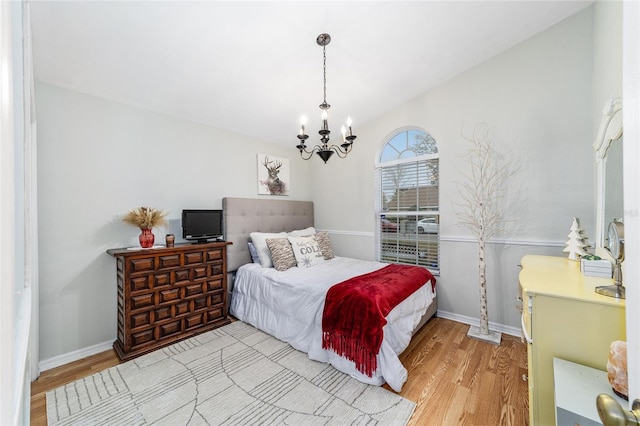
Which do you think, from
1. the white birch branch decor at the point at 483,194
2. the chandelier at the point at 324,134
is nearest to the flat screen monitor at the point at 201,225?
the chandelier at the point at 324,134

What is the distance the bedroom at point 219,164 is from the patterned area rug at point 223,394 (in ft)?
2.27

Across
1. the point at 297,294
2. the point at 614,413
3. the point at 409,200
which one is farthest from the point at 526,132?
the point at 614,413

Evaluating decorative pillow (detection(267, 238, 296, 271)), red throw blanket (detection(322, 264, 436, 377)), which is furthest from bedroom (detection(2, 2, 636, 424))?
red throw blanket (detection(322, 264, 436, 377))

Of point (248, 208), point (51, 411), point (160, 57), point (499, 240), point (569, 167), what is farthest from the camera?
point (248, 208)

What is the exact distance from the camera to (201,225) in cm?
297

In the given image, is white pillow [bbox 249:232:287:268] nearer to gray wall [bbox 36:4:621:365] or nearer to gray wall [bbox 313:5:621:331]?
gray wall [bbox 36:4:621:365]

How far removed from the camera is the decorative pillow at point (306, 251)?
3201 mm

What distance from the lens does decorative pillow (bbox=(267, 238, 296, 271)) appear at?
10.0ft

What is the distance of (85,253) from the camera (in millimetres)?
2365

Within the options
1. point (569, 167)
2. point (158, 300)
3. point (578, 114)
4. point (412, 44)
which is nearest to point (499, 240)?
point (569, 167)

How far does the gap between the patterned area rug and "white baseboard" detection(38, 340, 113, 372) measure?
418 millimetres

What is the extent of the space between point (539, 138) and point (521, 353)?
6.82ft

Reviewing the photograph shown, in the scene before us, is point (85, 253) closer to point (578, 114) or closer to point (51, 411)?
point (51, 411)

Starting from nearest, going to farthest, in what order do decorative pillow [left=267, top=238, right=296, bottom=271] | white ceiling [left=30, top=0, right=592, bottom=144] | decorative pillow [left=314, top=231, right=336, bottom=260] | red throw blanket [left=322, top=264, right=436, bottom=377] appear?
1. white ceiling [left=30, top=0, right=592, bottom=144]
2. red throw blanket [left=322, top=264, right=436, bottom=377]
3. decorative pillow [left=267, top=238, right=296, bottom=271]
4. decorative pillow [left=314, top=231, right=336, bottom=260]
